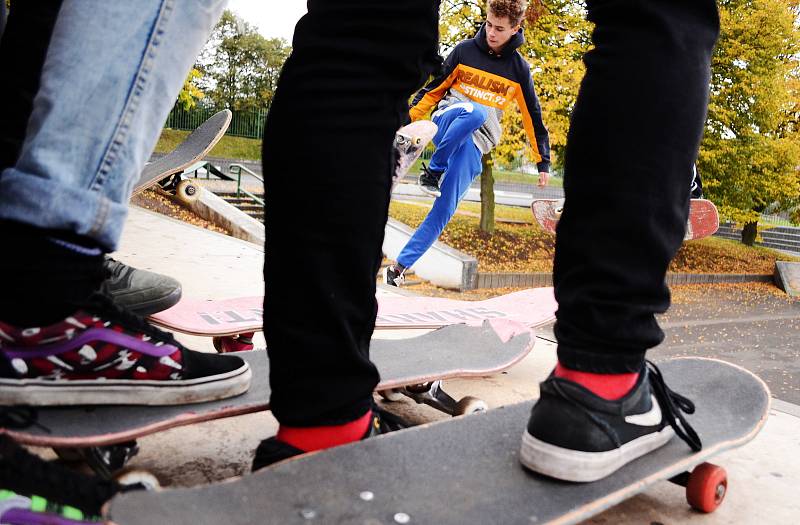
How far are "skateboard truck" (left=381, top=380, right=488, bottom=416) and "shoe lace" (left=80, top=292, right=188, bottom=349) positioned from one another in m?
0.91

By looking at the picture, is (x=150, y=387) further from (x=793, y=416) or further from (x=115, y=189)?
(x=793, y=416)

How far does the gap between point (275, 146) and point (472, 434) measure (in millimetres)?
656

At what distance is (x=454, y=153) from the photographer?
659 cm

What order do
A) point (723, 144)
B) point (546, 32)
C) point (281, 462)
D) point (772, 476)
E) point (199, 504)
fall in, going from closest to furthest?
1. point (199, 504)
2. point (281, 462)
3. point (772, 476)
4. point (546, 32)
5. point (723, 144)

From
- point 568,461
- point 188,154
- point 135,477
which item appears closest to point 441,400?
point 568,461

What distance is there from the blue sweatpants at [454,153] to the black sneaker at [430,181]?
45mm

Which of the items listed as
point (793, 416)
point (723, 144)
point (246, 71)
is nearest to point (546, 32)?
point (723, 144)

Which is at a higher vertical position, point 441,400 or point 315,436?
point 315,436

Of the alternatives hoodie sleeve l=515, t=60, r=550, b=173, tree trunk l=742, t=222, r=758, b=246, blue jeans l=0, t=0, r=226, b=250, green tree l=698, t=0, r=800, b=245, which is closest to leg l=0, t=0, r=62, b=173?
blue jeans l=0, t=0, r=226, b=250

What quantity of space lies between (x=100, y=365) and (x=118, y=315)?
0.31 feet

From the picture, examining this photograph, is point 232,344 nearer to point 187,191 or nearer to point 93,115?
point 93,115

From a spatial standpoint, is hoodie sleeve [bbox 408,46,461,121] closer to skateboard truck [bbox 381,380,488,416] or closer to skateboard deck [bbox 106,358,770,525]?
skateboard truck [bbox 381,380,488,416]

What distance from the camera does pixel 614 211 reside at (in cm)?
102

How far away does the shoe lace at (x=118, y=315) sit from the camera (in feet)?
3.63
